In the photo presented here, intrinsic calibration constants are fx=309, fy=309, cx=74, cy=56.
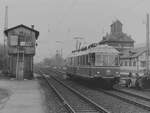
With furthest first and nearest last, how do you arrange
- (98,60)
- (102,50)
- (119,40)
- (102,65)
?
1. (119,40)
2. (102,50)
3. (98,60)
4. (102,65)

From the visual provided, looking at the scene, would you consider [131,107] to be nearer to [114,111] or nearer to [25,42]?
[114,111]

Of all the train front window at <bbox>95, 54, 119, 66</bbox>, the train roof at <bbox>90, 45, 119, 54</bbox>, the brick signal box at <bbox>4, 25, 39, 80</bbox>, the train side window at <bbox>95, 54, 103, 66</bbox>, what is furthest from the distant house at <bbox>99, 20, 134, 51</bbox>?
the train side window at <bbox>95, 54, 103, 66</bbox>

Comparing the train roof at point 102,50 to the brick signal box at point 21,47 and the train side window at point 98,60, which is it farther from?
the brick signal box at point 21,47

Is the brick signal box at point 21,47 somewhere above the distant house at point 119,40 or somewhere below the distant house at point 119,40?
below

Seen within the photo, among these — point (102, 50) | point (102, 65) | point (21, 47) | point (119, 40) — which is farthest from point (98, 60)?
point (119, 40)

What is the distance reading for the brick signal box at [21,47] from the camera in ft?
123

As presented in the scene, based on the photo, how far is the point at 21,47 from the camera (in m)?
37.7

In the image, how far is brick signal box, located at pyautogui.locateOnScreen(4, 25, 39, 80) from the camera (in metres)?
37.4

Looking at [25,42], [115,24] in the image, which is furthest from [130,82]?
[115,24]

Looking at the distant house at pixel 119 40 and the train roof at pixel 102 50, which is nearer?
the train roof at pixel 102 50

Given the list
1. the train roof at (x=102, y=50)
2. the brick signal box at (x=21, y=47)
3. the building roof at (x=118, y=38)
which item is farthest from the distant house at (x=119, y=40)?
the train roof at (x=102, y=50)

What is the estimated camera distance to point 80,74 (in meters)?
26.4

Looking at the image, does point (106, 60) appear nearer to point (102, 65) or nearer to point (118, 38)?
point (102, 65)

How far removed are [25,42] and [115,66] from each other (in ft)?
57.4
